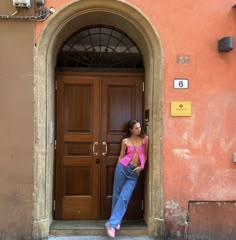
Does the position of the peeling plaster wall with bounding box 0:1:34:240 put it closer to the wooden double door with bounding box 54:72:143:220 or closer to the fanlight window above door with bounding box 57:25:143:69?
the wooden double door with bounding box 54:72:143:220

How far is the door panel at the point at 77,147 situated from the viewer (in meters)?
5.71

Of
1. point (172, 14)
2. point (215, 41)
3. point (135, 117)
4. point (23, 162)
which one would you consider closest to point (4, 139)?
point (23, 162)

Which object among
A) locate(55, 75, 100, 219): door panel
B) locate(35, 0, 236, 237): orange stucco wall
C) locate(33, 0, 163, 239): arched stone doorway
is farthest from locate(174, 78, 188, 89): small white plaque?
locate(55, 75, 100, 219): door panel

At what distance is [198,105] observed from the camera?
5.22 m

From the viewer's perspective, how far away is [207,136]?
17.2 ft

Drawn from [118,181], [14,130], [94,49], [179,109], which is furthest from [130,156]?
[94,49]

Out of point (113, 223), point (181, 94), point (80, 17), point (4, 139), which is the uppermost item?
point (80, 17)

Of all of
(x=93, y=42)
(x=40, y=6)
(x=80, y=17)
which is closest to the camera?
(x=40, y=6)

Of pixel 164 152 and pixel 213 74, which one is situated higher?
pixel 213 74

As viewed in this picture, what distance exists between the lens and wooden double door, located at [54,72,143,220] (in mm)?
5711

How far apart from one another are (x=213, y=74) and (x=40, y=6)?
2.58 metres

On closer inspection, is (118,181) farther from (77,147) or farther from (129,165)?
(77,147)

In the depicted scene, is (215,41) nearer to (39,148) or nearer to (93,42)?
(93,42)

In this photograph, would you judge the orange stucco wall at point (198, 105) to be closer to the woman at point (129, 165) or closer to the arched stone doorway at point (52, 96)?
the arched stone doorway at point (52, 96)
